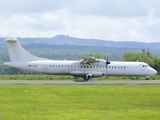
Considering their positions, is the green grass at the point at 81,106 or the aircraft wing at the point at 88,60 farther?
the aircraft wing at the point at 88,60

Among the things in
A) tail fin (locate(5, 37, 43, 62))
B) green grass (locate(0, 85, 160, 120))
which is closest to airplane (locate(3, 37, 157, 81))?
tail fin (locate(5, 37, 43, 62))

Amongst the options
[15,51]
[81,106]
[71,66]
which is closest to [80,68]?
[71,66]

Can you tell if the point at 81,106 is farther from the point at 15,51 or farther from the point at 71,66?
the point at 15,51

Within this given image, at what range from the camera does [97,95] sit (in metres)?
32.3

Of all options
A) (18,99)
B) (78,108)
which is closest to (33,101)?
(18,99)

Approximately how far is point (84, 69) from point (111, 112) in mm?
33728

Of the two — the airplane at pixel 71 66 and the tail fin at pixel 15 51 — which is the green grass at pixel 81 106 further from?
the tail fin at pixel 15 51

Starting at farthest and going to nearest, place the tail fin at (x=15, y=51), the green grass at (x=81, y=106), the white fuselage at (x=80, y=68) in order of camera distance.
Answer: the white fuselage at (x=80, y=68) → the tail fin at (x=15, y=51) → the green grass at (x=81, y=106)

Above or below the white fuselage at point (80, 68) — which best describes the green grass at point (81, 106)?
below

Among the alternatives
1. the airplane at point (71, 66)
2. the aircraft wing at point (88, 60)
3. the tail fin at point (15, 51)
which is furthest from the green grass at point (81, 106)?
the tail fin at point (15, 51)

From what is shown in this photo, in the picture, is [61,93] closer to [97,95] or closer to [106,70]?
[97,95]

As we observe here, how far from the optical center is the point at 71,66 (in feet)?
185

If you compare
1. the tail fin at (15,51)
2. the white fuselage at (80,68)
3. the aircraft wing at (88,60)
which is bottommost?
the white fuselage at (80,68)

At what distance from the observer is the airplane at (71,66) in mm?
55422
